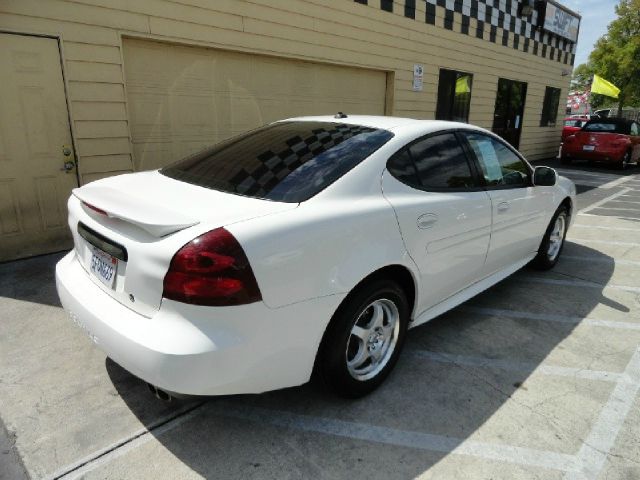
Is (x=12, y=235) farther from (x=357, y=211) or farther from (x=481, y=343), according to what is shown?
(x=481, y=343)

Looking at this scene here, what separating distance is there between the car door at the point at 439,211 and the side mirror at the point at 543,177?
0.84 meters

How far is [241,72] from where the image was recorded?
5762 millimetres

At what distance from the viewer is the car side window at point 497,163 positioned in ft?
10.3

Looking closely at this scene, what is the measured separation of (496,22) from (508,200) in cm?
891

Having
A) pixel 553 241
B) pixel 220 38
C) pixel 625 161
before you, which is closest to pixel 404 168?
pixel 553 241

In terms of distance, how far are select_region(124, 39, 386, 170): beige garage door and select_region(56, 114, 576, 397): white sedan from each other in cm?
270

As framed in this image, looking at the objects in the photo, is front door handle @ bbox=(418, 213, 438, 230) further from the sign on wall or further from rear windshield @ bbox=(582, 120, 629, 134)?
rear windshield @ bbox=(582, 120, 629, 134)

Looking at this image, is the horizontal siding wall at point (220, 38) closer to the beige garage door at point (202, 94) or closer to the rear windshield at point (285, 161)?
the beige garage door at point (202, 94)

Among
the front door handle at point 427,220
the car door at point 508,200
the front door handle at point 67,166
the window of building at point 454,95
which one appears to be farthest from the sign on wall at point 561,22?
the front door handle at point 67,166

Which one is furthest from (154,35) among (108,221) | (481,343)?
(481,343)

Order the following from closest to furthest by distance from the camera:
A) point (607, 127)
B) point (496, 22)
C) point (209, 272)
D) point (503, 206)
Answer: point (209, 272), point (503, 206), point (496, 22), point (607, 127)

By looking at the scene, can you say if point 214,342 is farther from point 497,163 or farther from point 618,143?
point 618,143

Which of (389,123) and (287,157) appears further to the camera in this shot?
(389,123)

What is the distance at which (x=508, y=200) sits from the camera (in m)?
3.26
